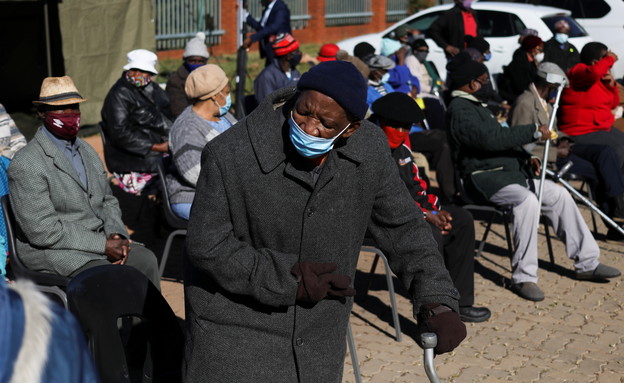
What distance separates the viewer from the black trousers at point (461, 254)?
6498mm

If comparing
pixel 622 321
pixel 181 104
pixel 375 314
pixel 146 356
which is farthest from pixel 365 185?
pixel 181 104

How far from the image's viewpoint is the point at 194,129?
20.5 ft

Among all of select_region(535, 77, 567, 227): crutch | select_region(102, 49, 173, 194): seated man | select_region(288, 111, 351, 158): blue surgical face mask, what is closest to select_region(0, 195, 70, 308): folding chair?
select_region(288, 111, 351, 158): blue surgical face mask

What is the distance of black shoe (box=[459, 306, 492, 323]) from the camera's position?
21.3 ft

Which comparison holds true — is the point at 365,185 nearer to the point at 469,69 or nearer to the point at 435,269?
the point at 435,269

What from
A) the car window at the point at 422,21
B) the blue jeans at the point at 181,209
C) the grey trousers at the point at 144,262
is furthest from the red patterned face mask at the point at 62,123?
the car window at the point at 422,21

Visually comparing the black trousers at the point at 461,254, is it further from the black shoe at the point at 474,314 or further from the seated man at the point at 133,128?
the seated man at the point at 133,128

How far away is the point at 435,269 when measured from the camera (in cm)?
333

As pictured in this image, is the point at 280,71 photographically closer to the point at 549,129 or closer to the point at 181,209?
the point at 549,129

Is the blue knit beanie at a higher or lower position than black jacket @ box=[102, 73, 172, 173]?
higher

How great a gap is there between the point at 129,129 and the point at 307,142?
5.27 meters

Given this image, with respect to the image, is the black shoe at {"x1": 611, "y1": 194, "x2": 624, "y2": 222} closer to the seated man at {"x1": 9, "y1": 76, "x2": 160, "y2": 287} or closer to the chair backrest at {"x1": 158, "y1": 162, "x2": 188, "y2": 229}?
the chair backrest at {"x1": 158, "y1": 162, "x2": 188, "y2": 229}

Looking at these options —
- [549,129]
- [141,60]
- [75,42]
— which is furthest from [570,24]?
[141,60]

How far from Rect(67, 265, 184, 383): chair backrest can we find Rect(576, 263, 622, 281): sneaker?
418 cm
